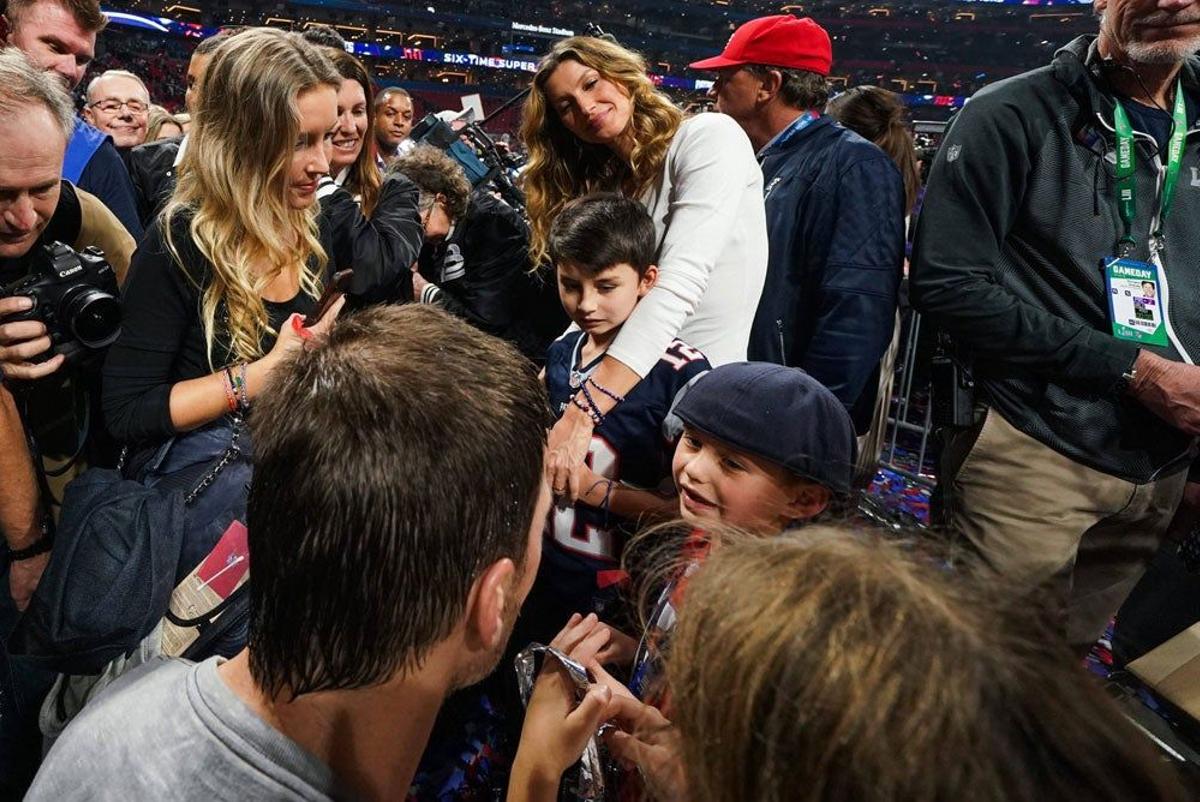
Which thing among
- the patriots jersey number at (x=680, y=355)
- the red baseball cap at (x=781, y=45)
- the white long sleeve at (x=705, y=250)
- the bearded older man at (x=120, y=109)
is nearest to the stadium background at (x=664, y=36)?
the bearded older man at (x=120, y=109)

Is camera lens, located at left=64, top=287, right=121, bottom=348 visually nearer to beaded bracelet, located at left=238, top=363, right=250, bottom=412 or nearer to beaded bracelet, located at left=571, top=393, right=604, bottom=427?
beaded bracelet, located at left=238, top=363, right=250, bottom=412

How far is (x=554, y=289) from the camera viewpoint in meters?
2.90

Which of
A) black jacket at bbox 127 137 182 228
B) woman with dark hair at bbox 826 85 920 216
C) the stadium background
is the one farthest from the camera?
the stadium background

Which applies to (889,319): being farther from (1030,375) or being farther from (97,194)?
(97,194)

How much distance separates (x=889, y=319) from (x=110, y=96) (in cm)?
464

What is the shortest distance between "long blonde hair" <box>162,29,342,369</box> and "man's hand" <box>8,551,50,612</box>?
48 centimetres

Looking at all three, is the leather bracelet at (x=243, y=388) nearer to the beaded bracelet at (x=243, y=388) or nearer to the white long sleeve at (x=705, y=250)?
the beaded bracelet at (x=243, y=388)

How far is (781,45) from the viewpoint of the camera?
2.16m

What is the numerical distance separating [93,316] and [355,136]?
4.70 feet

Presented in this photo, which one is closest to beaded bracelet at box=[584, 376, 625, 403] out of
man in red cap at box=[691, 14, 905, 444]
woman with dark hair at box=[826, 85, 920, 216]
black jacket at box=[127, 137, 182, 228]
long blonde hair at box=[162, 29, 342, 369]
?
man in red cap at box=[691, 14, 905, 444]

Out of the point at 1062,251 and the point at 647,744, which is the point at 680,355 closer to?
the point at 1062,251

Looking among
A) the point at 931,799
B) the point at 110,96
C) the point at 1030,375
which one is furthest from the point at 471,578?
the point at 110,96

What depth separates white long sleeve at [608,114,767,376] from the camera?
167 centimetres

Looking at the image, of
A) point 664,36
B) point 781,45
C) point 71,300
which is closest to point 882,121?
point 781,45
